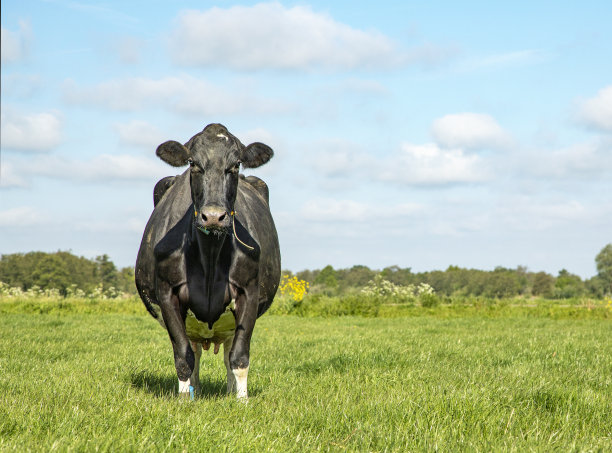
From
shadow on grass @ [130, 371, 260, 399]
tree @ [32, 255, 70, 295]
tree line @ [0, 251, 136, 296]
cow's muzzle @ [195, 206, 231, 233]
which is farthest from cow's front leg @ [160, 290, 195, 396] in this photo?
tree @ [32, 255, 70, 295]

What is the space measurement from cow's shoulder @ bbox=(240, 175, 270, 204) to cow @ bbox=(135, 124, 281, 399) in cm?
159

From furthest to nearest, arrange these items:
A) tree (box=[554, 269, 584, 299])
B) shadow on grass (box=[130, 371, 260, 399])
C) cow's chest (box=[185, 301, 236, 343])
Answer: tree (box=[554, 269, 584, 299])
shadow on grass (box=[130, 371, 260, 399])
cow's chest (box=[185, 301, 236, 343])

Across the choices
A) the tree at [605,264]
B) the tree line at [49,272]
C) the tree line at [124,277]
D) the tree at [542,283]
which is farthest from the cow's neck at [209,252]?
the tree at [542,283]

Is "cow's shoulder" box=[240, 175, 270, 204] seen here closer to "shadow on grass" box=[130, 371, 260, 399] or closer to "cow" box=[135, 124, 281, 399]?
"cow" box=[135, 124, 281, 399]

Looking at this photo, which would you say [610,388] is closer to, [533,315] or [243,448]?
[243,448]

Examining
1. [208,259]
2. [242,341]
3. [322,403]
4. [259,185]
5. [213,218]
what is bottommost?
[322,403]

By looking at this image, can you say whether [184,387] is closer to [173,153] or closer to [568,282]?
[173,153]

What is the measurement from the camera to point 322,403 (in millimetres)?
5125

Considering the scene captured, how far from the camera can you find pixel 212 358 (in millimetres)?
9391

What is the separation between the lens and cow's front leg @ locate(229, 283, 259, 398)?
18.7ft

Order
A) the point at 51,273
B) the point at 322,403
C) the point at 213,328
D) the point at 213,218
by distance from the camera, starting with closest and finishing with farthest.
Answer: the point at 213,218 → the point at 322,403 → the point at 213,328 → the point at 51,273

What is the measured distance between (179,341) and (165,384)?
5.63 feet

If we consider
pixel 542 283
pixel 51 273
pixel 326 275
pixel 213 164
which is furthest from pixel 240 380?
pixel 326 275

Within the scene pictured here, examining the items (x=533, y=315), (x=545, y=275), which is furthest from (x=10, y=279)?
(x=545, y=275)
